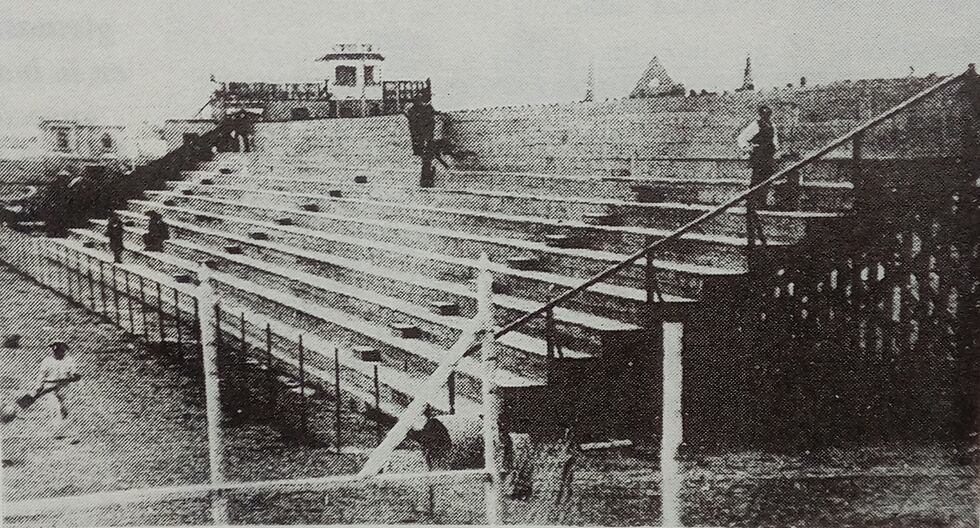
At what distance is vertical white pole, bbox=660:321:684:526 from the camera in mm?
4133

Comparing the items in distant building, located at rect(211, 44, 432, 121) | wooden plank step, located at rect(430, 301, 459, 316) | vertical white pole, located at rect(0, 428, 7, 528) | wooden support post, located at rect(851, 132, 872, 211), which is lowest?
vertical white pole, located at rect(0, 428, 7, 528)

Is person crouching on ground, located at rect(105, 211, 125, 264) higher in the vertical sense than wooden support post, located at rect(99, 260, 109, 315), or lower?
higher

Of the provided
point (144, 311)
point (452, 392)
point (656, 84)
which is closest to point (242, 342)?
point (144, 311)

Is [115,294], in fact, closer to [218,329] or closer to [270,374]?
[218,329]

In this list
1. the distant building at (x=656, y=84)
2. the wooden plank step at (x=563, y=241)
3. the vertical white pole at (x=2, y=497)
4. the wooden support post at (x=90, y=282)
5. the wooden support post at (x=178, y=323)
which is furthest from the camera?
the wooden support post at (x=90, y=282)

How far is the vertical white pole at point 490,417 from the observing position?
4.04 m

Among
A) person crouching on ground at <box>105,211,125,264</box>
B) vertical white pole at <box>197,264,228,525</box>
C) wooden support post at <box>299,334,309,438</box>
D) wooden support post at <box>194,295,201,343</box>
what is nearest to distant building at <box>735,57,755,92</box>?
wooden support post at <box>299,334,309,438</box>

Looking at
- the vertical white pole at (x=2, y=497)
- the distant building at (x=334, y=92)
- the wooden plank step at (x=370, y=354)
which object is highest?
the distant building at (x=334, y=92)

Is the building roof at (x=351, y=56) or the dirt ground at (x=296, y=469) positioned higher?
the building roof at (x=351, y=56)

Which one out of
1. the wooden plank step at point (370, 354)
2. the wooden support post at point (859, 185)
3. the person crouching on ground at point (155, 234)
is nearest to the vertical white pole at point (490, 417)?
the wooden plank step at point (370, 354)

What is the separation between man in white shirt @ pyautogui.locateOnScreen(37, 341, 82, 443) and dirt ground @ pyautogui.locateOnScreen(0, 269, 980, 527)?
0.05 meters

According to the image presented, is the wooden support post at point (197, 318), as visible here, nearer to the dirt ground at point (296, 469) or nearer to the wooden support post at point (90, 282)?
the dirt ground at point (296, 469)

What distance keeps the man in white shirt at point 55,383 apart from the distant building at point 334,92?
1.85m

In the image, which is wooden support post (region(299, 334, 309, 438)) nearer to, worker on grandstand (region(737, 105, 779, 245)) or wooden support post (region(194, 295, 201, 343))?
wooden support post (region(194, 295, 201, 343))
